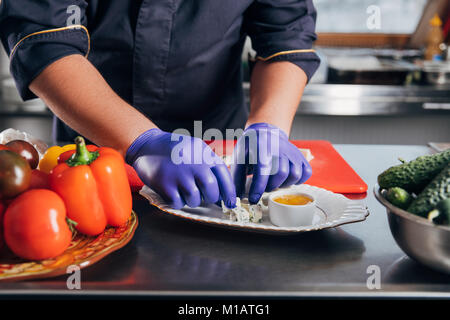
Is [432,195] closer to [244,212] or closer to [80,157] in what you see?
[244,212]

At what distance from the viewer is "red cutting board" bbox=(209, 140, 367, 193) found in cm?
115

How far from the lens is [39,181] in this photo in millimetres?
805

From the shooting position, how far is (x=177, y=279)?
0.71 metres

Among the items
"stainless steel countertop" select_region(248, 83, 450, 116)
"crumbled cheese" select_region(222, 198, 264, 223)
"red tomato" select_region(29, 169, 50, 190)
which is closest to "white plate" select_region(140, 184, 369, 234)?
"crumbled cheese" select_region(222, 198, 264, 223)

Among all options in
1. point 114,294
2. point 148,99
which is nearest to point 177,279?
point 114,294

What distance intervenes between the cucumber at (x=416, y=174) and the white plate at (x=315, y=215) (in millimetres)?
114

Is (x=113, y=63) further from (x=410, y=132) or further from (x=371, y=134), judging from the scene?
(x=410, y=132)

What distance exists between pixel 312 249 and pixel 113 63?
0.93 meters

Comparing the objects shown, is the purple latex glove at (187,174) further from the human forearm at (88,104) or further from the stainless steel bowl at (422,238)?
the stainless steel bowl at (422,238)

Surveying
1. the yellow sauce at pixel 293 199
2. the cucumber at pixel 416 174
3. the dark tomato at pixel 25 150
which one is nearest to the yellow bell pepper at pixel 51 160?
the dark tomato at pixel 25 150

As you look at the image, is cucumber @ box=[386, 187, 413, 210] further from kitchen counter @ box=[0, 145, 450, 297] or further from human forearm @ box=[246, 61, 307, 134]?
human forearm @ box=[246, 61, 307, 134]

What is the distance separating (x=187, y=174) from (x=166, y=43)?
2.11 feet

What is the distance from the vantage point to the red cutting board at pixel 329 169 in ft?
3.78

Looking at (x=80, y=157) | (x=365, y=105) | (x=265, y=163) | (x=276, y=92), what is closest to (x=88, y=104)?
(x=80, y=157)
